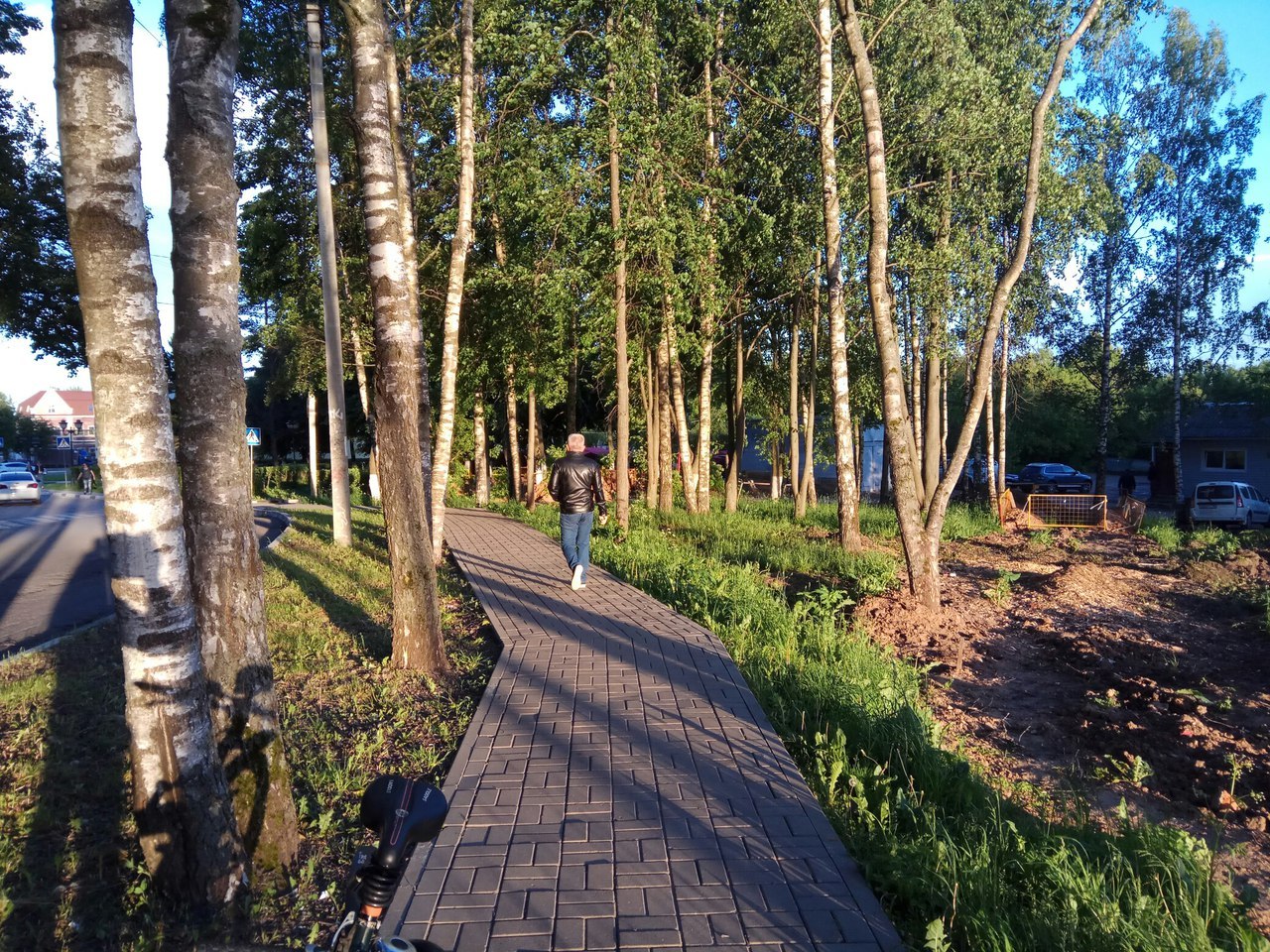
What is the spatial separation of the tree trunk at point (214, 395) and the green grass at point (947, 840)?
2788 millimetres

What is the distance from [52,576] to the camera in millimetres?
13086

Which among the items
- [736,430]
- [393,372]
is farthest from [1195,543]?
[393,372]

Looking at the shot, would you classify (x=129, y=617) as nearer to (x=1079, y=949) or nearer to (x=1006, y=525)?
(x=1079, y=949)

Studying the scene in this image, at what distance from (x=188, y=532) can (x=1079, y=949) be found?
405 cm

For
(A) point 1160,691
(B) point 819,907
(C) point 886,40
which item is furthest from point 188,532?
(C) point 886,40

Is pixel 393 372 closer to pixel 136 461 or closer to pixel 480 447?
pixel 136 461

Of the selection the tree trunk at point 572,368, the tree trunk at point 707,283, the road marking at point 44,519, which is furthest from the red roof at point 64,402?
the tree trunk at point 707,283

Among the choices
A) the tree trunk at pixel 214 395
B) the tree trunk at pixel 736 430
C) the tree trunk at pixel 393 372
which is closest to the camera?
the tree trunk at pixel 214 395

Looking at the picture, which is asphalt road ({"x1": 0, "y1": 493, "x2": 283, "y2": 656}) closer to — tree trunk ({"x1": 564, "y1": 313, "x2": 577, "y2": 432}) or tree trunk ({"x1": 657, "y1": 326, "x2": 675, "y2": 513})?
tree trunk ({"x1": 564, "y1": 313, "x2": 577, "y2": 432})

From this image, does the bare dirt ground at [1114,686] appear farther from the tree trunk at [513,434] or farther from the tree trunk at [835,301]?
the tree trunk at [513,434]

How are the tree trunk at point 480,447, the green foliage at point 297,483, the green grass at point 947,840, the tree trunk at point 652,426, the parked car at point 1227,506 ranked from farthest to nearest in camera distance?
the green foliage at point 297,483 < the tree trunk at point 480,447 < the parked car at point 1227,506 < the tree trunk at point 652,426 < the green grass at point 947,840

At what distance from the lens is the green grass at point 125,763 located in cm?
334

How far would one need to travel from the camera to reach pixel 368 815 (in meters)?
1.97

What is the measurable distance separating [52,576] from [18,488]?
78.0 ft
